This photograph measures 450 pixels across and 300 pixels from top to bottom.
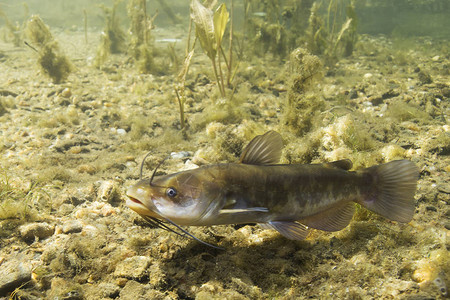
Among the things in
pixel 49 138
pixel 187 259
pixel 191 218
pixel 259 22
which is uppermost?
pixel 259 22

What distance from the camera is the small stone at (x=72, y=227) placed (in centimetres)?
302

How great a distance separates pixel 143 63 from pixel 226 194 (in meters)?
8.37

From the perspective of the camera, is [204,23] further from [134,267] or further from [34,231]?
[134,267]

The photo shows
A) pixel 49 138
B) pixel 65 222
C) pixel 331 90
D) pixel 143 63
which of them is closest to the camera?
pixel 65 222

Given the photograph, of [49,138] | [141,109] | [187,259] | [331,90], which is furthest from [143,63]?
[187,259]

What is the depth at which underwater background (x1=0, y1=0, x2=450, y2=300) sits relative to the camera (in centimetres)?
226

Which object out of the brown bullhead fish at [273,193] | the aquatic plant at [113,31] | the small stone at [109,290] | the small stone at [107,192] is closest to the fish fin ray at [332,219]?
the brown bullhead fish at [273,193]

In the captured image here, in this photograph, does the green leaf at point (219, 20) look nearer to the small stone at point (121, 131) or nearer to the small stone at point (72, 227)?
Result: the small stone at point (121, 131)

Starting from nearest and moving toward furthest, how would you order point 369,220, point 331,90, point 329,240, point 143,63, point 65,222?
1. point 329,240
2. point 369,220
3. point 65,222
4. point 331,90
5. point 143,63

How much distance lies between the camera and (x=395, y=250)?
2.38 m

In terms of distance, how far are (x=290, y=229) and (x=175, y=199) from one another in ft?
3.35

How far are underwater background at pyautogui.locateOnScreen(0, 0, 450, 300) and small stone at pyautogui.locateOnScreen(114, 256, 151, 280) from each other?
0.01 m

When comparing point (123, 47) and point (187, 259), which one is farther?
point (123, 47)

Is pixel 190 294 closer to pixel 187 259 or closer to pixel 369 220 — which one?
pixel 187 259
